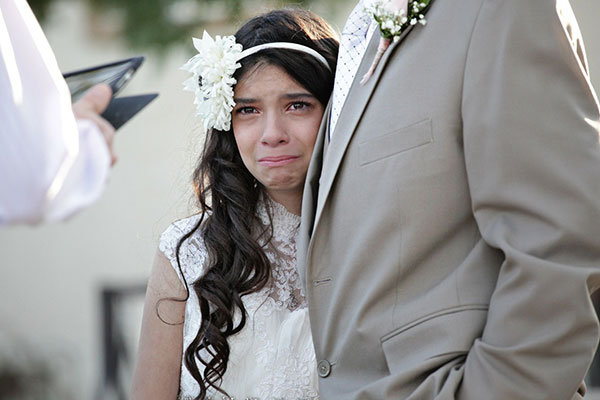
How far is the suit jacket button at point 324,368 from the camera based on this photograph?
2.30 m

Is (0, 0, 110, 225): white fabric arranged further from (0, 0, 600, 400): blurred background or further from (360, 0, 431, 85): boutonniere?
(0, 0, 600, 400): blurred background

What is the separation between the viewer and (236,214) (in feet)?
9.64

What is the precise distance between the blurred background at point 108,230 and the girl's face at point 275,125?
288 cm

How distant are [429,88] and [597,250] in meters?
0.55

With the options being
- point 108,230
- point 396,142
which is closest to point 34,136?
point 396,142

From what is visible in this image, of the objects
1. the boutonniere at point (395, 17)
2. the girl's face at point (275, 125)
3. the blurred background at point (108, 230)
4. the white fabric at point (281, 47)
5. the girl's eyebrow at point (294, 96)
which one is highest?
the boutonniere at point (395, 17)

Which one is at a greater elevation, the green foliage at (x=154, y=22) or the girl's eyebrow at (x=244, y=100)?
the girl's eyebrow at (x=244, y=100)

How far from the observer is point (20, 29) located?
1.40 meters

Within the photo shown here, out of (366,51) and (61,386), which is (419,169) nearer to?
(366,51)

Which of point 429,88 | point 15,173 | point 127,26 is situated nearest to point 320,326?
point 429,88

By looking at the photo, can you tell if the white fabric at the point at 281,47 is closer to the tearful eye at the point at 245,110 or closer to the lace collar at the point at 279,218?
the tearful eye at the point at 245,110

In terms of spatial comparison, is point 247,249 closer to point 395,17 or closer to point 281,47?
point 281,47

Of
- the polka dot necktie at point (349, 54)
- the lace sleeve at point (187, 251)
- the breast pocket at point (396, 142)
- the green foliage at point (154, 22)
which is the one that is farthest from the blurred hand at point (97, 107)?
the green foliage at point (154, 22)

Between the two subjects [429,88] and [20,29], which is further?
[429,88]
